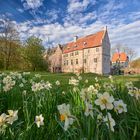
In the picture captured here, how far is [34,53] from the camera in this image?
39.5m

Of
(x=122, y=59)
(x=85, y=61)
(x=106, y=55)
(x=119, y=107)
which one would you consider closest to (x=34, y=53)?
(x=85, y=61)

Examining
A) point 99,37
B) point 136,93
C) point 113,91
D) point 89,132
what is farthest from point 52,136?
point 99,37

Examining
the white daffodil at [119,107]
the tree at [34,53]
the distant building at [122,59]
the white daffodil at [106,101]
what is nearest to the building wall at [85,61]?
the tree at [34,53]

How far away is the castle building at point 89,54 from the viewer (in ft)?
157

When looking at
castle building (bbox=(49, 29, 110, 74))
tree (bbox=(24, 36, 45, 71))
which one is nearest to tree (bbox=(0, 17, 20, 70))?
tree (bbox=(24, 36, 45, 71))

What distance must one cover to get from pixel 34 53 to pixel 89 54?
50.4ft

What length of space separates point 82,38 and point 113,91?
5305cm

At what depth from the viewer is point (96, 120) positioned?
1.88 metres

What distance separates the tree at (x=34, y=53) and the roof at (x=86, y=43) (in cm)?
1407

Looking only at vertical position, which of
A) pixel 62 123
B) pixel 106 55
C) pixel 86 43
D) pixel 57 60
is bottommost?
pixel 62 123

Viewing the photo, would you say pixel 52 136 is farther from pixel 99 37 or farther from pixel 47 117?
pixel 99 37

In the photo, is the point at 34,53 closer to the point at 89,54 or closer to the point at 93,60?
the point at 93,60

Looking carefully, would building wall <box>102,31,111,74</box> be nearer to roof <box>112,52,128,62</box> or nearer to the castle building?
the castle building

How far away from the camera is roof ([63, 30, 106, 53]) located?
49353mm
